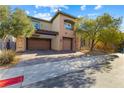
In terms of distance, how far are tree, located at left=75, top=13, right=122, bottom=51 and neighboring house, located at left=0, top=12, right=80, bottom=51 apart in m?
3.78

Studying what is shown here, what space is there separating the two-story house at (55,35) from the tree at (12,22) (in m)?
6.23

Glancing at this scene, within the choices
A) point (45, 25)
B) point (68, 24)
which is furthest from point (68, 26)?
point (45, 25)

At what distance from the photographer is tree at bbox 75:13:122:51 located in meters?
17.8

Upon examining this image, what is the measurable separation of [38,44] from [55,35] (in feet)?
8.81

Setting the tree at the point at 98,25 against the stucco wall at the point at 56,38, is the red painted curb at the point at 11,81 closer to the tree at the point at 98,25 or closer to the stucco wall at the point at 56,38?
the tree at the point at 98,25

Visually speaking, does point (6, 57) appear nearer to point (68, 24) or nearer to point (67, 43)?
point (67, 43)

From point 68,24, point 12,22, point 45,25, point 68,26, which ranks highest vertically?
point 68,24

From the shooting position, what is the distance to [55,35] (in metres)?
21.7

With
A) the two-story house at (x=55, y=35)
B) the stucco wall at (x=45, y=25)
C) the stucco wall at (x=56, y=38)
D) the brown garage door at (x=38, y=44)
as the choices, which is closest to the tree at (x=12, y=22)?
the two-story house at (x=55, y=35)

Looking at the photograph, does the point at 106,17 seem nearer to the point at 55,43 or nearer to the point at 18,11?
the point at 55,43

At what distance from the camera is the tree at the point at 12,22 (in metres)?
11.9
